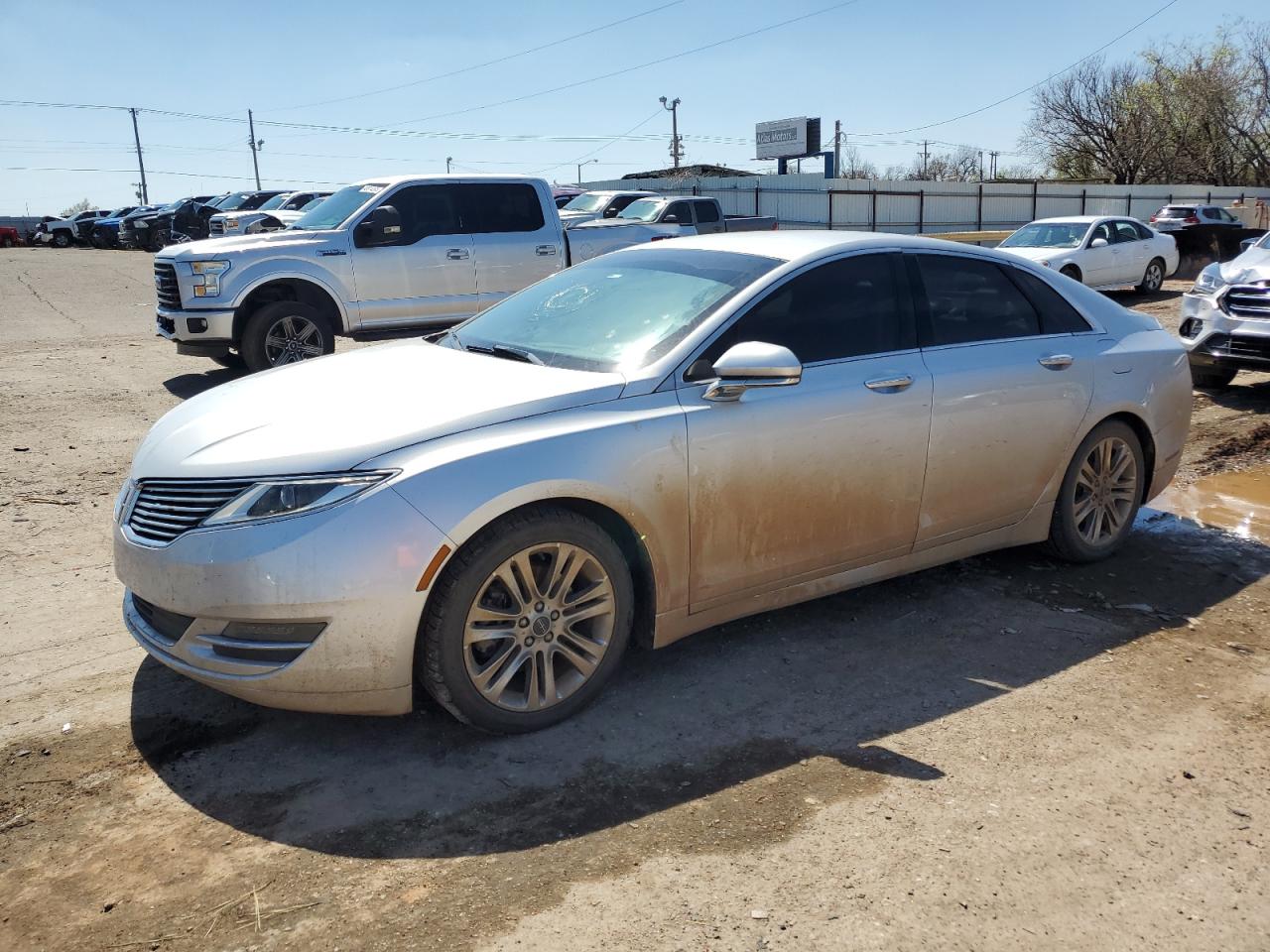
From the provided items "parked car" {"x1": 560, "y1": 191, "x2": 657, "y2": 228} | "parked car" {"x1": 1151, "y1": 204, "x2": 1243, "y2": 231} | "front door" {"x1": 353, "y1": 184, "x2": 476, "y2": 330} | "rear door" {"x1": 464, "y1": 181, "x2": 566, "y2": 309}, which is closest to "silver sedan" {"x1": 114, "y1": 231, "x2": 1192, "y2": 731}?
"front door" {"x1": 353, "y1": 184, "x2": 476, "y2": 330}

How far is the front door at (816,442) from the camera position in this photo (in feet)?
12.6

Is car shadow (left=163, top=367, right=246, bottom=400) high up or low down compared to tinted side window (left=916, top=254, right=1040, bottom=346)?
down

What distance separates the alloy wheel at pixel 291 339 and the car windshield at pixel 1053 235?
41.5 ft

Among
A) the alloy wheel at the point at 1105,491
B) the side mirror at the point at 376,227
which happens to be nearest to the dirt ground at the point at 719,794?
the alloy wheel at the point at 1105,491

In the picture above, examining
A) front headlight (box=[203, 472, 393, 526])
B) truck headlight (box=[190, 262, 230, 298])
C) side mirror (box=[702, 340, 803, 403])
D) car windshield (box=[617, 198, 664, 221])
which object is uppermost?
car windshield (box=[617, 198, 664, 221])

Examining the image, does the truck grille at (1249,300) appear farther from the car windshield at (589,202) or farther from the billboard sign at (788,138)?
the billboard sign at (788,138)

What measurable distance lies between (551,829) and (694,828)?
0.43 m

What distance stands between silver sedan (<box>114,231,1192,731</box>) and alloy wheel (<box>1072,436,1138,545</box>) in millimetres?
23

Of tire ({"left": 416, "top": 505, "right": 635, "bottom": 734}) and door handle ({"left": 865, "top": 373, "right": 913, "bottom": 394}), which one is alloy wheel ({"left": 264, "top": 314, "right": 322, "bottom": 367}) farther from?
tire ({"left": 416, "top": 505, "right": 635, "bottom": 734})

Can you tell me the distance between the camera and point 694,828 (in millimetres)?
3033

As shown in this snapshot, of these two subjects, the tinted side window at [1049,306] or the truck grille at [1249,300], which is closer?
the tinted side window at [1049,306]

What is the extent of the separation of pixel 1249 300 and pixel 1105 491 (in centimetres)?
528

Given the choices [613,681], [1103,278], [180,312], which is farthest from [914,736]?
[1103,278]

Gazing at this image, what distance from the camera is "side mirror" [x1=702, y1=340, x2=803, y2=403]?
3684mm
